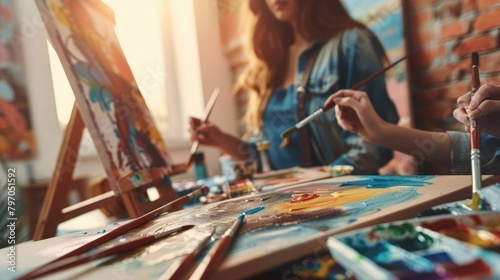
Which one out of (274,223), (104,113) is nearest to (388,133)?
(274,223)

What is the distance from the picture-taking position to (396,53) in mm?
1217

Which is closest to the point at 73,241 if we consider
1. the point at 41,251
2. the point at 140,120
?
the point at 41,251

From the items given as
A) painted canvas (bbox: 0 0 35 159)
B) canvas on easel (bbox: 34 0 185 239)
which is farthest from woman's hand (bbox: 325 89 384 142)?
painted canvas (bbox: 0 0 35 159)

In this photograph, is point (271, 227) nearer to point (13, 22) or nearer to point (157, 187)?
point (157, 187)

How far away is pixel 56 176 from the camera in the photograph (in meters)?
0.86

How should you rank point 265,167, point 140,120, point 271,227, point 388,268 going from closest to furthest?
point 388,268 → point 271,227 → point 140,120 → point 265,167

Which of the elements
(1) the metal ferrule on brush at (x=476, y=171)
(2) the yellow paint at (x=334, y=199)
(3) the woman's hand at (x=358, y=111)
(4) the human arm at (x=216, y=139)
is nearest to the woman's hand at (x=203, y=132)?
(4) the human arm at (x=216, y=139)

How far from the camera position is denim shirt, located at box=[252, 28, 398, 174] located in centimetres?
122

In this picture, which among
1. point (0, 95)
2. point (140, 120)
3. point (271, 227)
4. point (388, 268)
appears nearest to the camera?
point (388, 268)

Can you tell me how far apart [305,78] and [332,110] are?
0.22 meters

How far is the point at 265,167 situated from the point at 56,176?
34.7 inches

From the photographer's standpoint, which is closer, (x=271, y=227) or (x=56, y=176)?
(x=271, y=227)

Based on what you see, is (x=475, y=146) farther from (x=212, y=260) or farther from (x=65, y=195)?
(x=65, y=195)

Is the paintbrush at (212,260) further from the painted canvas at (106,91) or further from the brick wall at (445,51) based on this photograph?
the brick wall at (445,51)
